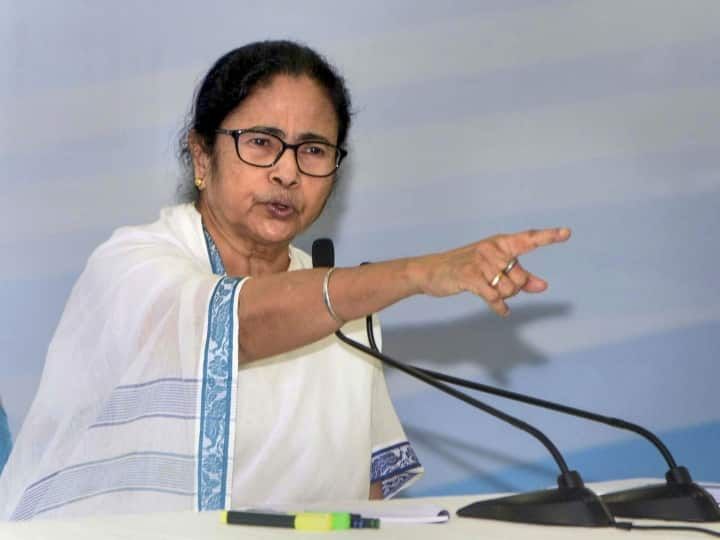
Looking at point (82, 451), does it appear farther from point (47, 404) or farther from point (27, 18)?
point (27, 18)

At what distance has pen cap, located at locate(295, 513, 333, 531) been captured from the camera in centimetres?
134

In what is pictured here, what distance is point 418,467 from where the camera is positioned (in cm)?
270

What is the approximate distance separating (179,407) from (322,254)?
0.37 metres

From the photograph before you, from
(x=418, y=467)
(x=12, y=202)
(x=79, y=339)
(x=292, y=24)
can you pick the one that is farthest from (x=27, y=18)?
(x=418, y=467)

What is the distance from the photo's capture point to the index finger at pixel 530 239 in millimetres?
1604

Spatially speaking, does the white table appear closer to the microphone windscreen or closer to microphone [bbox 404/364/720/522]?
microphone [bbox 404/364/720/522]

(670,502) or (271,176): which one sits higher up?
(271,176)

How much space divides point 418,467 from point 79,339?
82 cm

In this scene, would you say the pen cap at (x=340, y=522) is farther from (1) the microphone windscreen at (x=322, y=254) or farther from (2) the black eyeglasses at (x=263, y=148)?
(2) the black eyeglasses at (x=263, y=148)

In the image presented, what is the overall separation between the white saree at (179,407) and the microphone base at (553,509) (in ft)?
2.16

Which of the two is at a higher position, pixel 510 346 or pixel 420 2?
pixel 420 2

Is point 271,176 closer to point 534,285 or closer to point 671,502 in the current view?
point 534,285

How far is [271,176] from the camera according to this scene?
2461 millimetres

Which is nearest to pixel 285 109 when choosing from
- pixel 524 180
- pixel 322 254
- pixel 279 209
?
pixel 279 209
